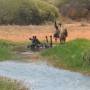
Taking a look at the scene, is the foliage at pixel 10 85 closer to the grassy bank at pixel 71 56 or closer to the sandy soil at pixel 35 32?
the grassy bank at pixel 71 56

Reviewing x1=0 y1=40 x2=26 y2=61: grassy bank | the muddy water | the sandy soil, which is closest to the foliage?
the muddy water

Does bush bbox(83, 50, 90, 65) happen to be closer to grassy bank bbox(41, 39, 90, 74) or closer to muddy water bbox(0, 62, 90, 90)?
grassy bank bbox(41, 39, 90, 74)

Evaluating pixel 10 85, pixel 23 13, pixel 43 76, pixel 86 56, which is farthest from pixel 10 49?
pixel 23 13

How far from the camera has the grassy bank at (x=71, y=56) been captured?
Answer: 29297 mm

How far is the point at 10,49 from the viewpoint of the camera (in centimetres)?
3797

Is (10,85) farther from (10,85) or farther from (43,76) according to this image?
(43,76)

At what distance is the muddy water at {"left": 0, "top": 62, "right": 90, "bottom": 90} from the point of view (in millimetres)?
24125

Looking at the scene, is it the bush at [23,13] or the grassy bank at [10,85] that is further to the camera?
the bush at [23,13]

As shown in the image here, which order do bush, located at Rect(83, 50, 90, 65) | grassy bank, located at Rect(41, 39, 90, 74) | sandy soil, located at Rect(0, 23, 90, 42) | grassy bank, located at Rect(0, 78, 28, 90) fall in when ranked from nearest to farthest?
grassy bank, located at Rect(0, 78, 28, 90)
bush, located at Rect(83, 50, 90, 65)
grassy bank, located at Rect(41, 39, 90, 74)
sandy soil, located at Rect(0, 23, 90, 42)

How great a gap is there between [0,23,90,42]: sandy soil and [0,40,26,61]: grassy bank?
3441mm

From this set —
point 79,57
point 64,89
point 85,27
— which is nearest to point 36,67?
point 79,57

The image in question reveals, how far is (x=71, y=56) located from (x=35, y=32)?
19380 mm

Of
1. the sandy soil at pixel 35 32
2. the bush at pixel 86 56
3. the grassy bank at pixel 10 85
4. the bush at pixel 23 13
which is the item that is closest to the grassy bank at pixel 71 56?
the bush at pixel 86 56

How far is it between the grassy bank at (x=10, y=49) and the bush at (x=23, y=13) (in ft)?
45.8
